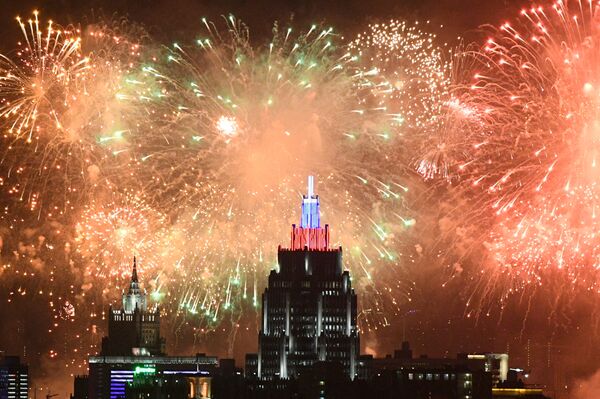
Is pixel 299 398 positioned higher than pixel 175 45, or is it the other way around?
pixel 175 45

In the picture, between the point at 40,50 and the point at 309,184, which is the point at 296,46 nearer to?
the point at 40,50

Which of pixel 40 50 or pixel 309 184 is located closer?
pixel 40 50

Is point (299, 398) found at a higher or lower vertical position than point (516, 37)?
lower

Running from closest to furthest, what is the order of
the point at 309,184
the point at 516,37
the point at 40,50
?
the point at 516,37
the point at 40,50
the point at 309,184

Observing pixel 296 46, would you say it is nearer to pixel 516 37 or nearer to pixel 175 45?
pixel 175 45

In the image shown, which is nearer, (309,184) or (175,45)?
(175,45)

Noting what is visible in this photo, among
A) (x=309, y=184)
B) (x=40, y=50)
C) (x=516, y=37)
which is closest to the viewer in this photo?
(x=516, y=37)

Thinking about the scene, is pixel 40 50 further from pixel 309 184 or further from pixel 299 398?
pixel 299 398

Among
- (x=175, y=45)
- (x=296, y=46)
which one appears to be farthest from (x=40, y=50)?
(x=296, y=46)

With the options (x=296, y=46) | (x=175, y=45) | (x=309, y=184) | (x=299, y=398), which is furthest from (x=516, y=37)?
(x=299, y=398)
